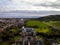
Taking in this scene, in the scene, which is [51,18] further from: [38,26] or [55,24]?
[38,26]

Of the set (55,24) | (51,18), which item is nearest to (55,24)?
(55,24)

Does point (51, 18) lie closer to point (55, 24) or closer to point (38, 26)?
point (55, 24)

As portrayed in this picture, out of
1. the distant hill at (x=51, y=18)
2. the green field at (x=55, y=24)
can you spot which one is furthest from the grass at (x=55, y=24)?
the distant hill at (x=51, y=18)

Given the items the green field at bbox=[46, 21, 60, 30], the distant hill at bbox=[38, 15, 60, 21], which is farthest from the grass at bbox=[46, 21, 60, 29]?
the distant hill at bbox=[38, 15, 60, 21]

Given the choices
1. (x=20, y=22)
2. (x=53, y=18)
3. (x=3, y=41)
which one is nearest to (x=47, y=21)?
(x=53, y=18)

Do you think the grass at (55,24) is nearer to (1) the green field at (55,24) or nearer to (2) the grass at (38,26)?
(1) the green field at (55,24)

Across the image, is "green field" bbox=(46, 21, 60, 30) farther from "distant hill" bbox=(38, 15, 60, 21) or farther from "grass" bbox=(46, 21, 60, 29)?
"distant hill" bbox=(38, 15, 60, 21)

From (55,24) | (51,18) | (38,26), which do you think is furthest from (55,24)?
(38,26)

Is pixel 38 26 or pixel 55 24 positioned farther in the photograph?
pixel 55 24

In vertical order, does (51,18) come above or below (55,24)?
above

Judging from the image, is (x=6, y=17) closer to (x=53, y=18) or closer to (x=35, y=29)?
(x=35, y=29)

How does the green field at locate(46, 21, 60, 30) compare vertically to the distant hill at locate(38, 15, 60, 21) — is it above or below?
below
